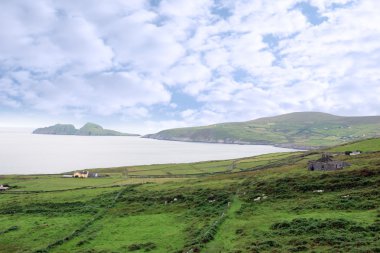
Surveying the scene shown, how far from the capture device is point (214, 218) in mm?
51594

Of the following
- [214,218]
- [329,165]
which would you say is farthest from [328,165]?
[214,218]

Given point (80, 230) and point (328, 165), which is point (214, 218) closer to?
point (80, 230)

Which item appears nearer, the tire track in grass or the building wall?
the tire track in grass

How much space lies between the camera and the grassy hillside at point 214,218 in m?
38.0

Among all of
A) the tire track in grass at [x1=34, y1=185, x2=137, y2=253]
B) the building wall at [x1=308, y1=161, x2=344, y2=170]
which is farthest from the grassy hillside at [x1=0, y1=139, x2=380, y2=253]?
the building wall at [x1=308, y1=161, x2=344, y2=170]

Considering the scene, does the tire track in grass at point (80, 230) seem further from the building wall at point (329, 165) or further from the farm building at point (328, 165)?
the building wall at point (329, 165)

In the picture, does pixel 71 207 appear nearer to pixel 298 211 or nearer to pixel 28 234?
pixel 28 234

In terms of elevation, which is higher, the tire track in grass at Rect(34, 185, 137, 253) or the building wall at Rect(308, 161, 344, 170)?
the building wall at Rect(308, 161, 344, 170)

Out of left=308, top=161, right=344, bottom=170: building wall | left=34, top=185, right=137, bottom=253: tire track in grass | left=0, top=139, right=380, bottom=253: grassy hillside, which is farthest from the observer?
left=308, top=161, right=344, bottom=170: building wall

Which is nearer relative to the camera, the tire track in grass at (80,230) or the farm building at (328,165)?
the tire track in grass at (80,230)

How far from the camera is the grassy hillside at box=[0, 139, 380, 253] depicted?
125 ft

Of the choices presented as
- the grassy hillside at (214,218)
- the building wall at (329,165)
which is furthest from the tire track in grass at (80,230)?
the building wall at (329,165)

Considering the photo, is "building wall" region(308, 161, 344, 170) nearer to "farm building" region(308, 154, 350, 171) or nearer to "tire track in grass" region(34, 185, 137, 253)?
"farm building" region(308, 154, 350, 171)

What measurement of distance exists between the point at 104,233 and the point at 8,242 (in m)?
14.3
